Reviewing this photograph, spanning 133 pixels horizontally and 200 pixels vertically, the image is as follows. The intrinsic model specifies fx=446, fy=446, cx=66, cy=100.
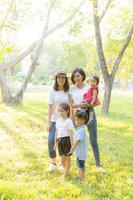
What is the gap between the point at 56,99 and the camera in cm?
778

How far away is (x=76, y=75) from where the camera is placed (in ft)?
25.0

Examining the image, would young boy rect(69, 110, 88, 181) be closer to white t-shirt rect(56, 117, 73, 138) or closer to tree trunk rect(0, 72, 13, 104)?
white t-shirt rect(56, 117, 73, 138)

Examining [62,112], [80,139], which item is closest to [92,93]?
[62,112]

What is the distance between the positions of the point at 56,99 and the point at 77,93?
38cm

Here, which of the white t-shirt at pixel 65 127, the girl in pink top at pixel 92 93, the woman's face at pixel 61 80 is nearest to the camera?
the white t-shirt at pixel 65 127

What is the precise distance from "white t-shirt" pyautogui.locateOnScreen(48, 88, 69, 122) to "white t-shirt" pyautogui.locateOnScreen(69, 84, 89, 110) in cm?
11

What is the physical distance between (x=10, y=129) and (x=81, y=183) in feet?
23.7

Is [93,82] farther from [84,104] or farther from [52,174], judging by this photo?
[52,174]

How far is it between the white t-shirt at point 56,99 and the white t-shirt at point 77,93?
0.36 feet

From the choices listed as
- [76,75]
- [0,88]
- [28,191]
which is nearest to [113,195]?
[28,191]

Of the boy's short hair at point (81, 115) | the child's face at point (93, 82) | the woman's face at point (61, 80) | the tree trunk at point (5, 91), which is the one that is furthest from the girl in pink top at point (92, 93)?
the tree trunk at point (5, 91)

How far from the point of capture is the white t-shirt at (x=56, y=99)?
776 cm

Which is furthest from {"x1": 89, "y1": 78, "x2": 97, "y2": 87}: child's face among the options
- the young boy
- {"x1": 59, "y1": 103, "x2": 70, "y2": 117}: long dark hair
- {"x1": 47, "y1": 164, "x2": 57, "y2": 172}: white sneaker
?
{"x1": 47, "y1": 164, "x2": 57, "y2": 172}: white sneaker

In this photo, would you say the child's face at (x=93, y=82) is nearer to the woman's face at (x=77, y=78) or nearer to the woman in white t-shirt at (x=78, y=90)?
the woman in white t-shirt at (x=78, y=90)
